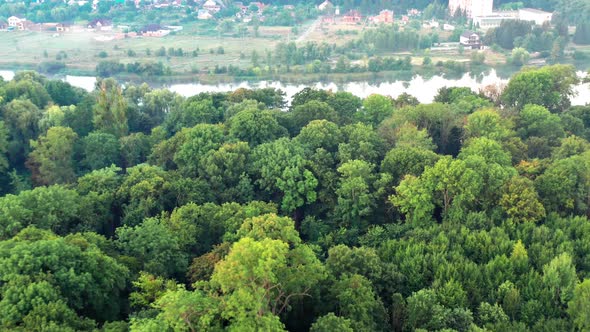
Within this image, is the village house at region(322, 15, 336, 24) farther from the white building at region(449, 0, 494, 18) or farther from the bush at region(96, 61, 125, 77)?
the bush at region(96, 61, 125, 77)

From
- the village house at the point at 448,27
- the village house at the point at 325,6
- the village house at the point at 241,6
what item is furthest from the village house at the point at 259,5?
the village house at the point at 448,27

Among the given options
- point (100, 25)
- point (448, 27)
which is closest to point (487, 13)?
point (448, 27)

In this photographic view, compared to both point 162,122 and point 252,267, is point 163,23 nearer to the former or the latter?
point 162,122

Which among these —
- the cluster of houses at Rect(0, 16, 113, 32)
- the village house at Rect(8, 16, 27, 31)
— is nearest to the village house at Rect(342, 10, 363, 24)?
the cluster of houses at Rect(0, 16, 113, 32)

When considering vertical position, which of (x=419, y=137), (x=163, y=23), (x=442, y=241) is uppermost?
(x=163, y=23)

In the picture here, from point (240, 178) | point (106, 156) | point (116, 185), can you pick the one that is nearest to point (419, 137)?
point (240, 178)

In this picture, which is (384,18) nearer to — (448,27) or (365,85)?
(448,27)

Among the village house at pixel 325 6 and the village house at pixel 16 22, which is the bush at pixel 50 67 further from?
the village house at pixel 325 6
